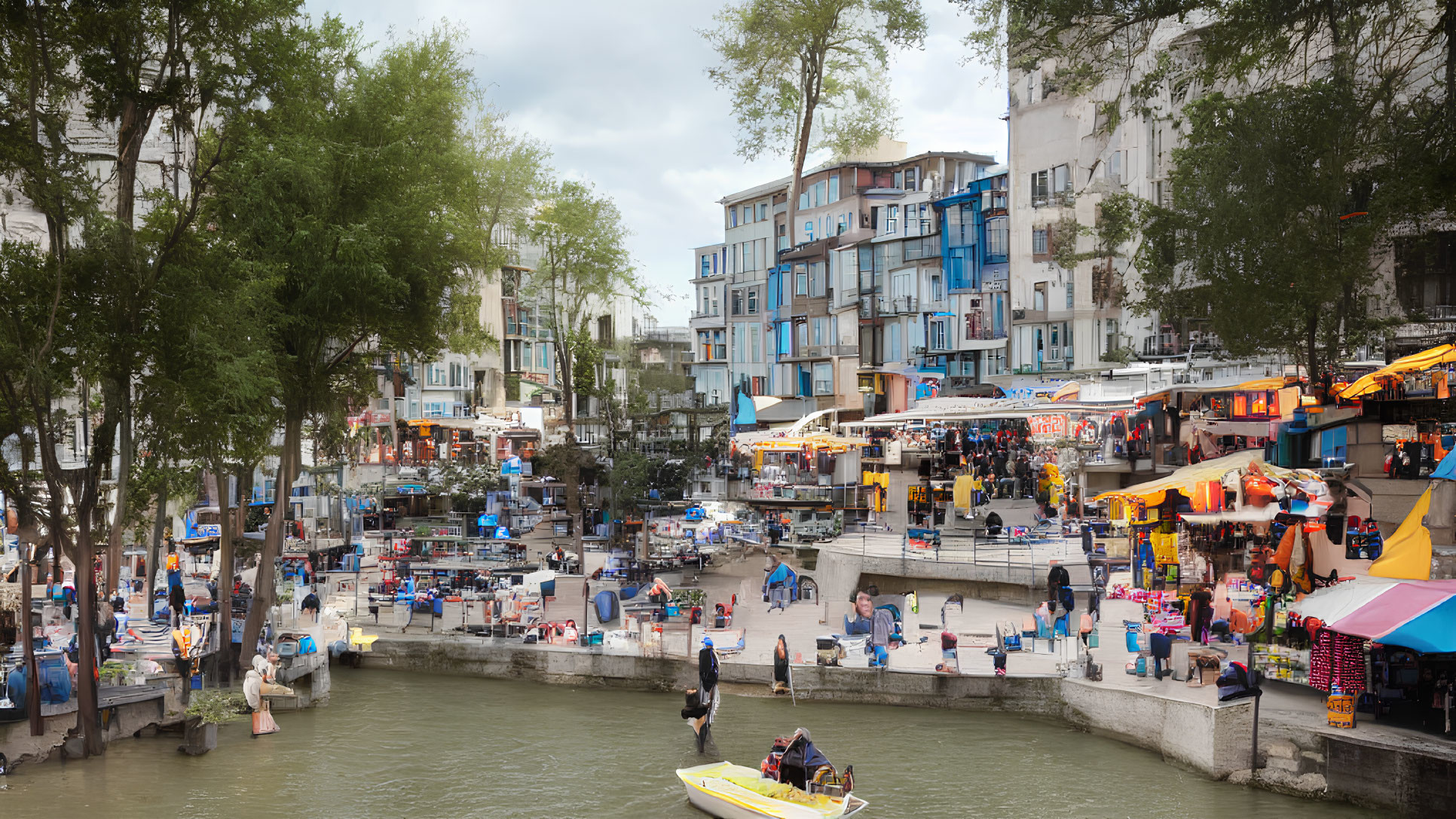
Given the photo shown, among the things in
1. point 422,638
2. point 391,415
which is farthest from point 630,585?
point 391,415

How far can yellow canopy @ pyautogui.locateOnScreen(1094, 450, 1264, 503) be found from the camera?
63.1 feet

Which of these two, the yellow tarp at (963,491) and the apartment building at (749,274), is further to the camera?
the apartment building at (749,274)

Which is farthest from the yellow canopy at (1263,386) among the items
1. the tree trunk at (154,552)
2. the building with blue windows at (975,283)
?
the tree trunk at (154,552)

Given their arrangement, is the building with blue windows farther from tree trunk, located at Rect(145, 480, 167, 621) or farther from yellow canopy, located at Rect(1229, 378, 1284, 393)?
tree trunk, located at Rect(145, 480, 167, 621)

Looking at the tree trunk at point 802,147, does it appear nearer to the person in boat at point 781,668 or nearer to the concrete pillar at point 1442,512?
the person in boat at point 781,668

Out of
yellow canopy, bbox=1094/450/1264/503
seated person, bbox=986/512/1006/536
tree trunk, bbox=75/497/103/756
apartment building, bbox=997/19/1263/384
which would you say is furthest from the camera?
apartment building, bbox=997/19/1263/384

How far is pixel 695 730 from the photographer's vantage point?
1889cm

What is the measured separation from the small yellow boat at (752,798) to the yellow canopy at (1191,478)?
24.6 ft

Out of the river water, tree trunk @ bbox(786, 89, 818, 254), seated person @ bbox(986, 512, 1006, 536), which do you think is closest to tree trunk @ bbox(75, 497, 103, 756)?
the river water

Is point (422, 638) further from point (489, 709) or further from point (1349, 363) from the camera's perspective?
point (1349, 363)

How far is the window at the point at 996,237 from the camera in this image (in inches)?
1900

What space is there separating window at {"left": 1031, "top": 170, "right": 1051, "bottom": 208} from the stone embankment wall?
29580 mm

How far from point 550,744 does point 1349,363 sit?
19.5m

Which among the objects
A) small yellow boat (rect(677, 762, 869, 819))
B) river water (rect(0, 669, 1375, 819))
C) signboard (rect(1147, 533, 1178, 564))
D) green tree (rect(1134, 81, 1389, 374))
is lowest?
river water (rect(0, 669, 1375, 819))
